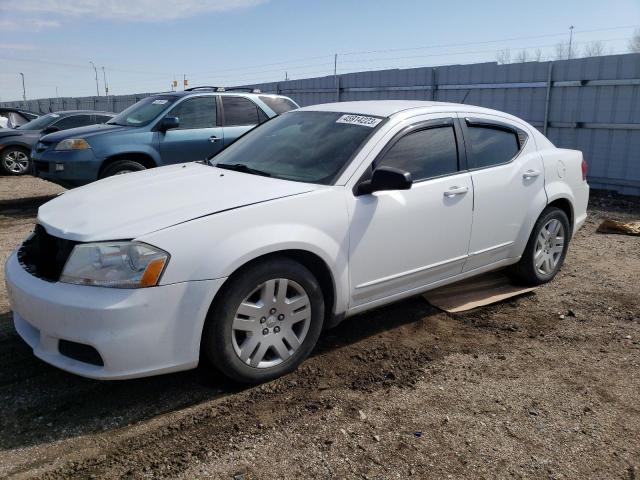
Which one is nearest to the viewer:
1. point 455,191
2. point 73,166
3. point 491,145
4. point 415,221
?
point 415,221

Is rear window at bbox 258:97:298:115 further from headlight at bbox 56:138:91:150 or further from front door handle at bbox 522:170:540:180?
front door handle at bbox 522:170:540:180

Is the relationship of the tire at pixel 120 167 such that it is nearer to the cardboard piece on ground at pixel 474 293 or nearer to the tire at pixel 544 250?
the cardboard piece on ground at pixel 474 293

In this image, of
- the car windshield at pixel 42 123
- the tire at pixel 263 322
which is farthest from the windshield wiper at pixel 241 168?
the car windshield at pixel 42 123

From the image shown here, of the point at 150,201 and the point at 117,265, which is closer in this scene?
the point at 117,265

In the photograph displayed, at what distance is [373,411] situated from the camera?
3.14 metres

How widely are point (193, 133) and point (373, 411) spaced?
632 centimetres

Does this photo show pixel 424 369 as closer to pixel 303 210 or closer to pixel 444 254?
pixel 444 254

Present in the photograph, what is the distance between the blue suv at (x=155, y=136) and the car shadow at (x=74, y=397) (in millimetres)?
4641

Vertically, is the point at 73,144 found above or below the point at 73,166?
above

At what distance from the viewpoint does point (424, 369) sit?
3658 mm

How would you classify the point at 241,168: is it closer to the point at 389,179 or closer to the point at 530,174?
the point at 389,179

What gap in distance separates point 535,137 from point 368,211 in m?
2.28

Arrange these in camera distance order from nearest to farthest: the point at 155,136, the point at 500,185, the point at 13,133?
the point at 500,185
the point at 155,136
the point at 13,133

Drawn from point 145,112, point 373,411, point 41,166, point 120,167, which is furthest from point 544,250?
point 41,166
